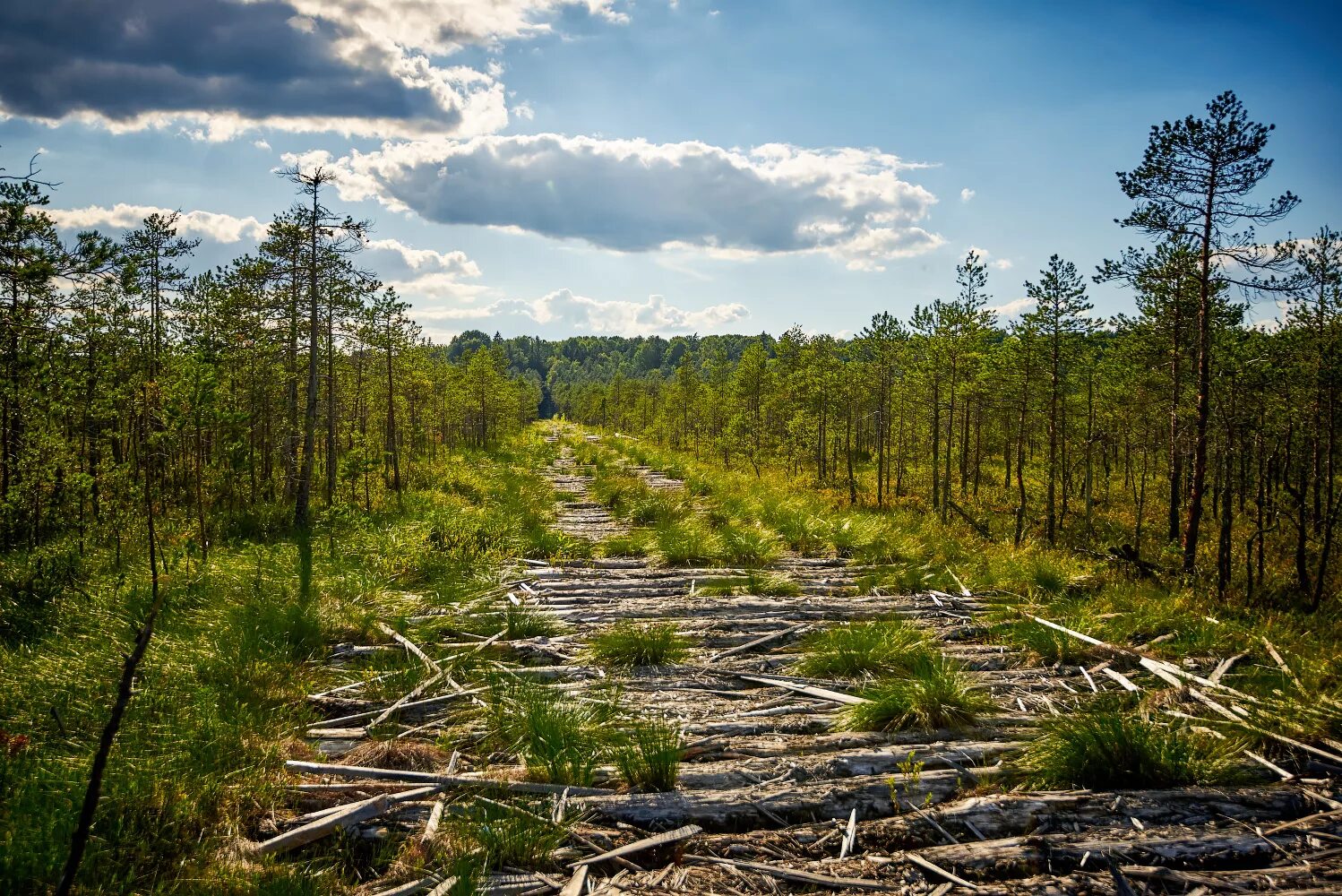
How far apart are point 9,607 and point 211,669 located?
5.65 meters

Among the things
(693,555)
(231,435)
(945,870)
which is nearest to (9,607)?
(231,435)

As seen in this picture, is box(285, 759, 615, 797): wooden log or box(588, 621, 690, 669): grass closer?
box(285, 759, 615, 797): wooden log

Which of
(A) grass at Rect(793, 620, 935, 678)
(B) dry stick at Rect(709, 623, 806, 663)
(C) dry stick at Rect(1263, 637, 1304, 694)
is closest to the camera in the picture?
(C) dry stick at Rect(1263, 637, 1304, 694)

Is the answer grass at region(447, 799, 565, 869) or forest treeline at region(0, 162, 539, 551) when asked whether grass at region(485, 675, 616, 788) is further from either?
forest treeline at region(0, 162, 539, 551)

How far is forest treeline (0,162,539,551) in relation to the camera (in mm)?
9547

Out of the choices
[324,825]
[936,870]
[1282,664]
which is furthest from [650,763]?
[1282,664]

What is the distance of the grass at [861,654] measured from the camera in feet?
18.6

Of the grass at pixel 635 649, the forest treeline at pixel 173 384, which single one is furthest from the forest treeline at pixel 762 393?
the grass at pixel 635 649

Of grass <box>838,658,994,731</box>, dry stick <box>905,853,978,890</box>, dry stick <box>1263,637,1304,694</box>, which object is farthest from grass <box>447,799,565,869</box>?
dry stick <box>1263,637,1304,694</box>

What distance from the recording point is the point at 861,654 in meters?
5.73

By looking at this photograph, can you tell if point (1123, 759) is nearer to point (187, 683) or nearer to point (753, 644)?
point (753, 644)

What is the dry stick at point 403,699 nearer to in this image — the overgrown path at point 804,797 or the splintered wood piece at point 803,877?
the overgrown path at point 804,797

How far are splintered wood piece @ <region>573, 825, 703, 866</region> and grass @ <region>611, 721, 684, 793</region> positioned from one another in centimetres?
45

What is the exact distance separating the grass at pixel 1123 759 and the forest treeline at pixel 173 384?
9434 millimetres
